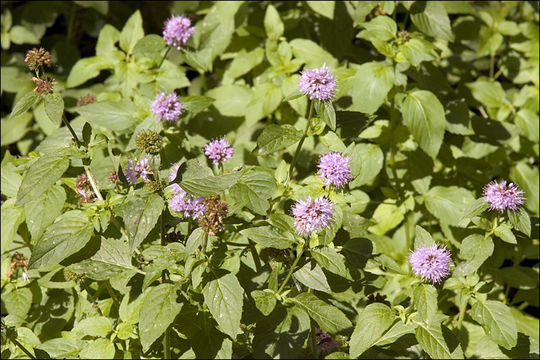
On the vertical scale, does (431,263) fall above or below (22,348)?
above

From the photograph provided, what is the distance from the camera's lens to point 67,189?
2422 millimetres

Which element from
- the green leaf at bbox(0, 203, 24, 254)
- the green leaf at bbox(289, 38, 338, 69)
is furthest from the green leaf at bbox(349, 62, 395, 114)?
the green leaf at bbox(0, 203, 24, 254)

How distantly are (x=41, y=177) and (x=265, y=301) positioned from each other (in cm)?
79

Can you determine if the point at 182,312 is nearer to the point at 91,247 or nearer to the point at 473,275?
the point at 91,247

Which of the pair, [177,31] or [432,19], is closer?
[177,31]

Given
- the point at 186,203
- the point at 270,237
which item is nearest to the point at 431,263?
the point at 270,237

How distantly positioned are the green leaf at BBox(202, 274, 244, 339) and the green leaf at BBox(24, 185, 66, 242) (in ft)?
1.94

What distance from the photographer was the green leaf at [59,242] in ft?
6.63

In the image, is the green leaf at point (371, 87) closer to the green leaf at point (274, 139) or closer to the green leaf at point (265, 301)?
the green leaf at point (274, 139)

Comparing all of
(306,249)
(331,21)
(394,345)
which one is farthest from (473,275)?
(331,21)

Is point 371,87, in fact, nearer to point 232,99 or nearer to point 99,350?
point 232,99

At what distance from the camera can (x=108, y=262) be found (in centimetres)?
218

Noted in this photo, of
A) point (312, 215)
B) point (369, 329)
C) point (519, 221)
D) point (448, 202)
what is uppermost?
point (312, 215)

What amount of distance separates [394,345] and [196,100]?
4.14 ft
